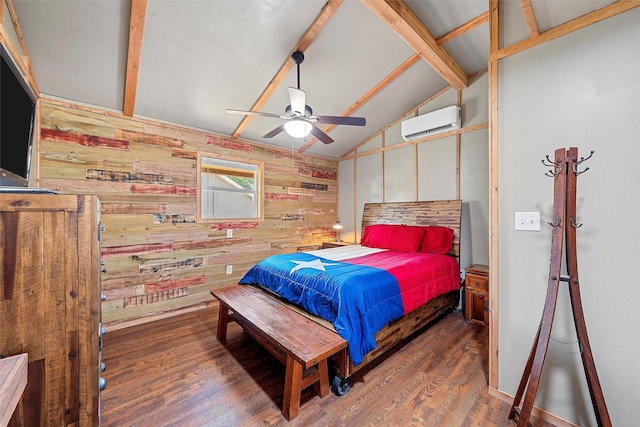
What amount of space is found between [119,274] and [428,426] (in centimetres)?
346

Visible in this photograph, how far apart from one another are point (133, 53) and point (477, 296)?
4.36 meters

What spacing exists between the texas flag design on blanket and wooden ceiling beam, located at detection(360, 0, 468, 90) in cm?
223

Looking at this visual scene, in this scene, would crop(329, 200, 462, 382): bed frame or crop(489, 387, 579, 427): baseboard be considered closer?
crop(489, 387, 579, 427): baseboard

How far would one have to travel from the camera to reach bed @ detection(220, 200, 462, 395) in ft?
6.52

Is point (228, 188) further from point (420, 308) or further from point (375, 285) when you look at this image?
point (420, 308)

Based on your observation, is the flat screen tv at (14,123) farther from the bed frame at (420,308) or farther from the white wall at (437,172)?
the white wall at (437,172)

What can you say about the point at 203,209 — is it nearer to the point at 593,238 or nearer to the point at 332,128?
the point at 332,128

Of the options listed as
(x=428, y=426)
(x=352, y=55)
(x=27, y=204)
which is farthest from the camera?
(x=352, y=55)

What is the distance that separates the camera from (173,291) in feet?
11.2

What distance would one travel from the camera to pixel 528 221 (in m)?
1.73

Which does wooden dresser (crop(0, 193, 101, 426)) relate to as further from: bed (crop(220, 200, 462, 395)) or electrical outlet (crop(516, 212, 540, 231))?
electrical outlet (crop(516, 212, 540, 231))

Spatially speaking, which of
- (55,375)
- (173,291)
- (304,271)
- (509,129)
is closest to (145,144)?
(173,291)

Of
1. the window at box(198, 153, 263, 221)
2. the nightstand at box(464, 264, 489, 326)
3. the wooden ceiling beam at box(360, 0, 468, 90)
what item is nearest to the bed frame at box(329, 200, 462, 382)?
the nightstand at box(464, 264, 489, 326)

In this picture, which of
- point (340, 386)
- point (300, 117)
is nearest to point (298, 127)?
point (300, 117)
